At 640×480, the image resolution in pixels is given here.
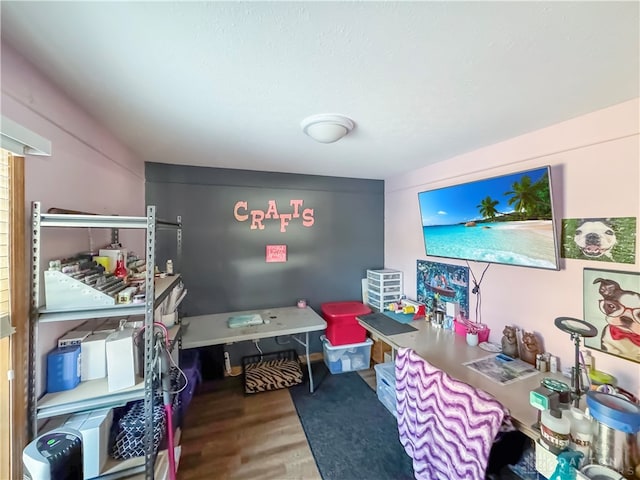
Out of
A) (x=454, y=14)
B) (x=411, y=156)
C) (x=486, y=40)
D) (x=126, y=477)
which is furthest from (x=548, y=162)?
(x=126, y=477)

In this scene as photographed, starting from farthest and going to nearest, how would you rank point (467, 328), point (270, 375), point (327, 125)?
1. point (270, 375)
2. point (467, 328)
3. point (327, 125)

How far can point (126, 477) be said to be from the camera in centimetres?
127

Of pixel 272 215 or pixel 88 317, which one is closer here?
pixel 88 317

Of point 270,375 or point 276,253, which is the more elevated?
point 276,253

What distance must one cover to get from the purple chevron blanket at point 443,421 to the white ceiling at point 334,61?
4.55ft

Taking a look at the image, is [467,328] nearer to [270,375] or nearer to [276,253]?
[270,375]

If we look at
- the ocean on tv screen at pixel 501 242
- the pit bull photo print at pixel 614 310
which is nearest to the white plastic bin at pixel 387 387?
the ocean on tv screen at pixel 501 242

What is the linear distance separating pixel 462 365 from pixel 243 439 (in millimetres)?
1651

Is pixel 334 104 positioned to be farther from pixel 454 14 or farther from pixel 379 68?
pixel 454 14

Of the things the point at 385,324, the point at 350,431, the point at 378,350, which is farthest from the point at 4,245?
the point at 378,350

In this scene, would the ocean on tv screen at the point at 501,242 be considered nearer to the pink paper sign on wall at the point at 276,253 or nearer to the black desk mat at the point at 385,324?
the black desk mat at the point at 385,324

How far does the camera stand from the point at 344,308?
2895 mm

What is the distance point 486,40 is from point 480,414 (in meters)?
1.47

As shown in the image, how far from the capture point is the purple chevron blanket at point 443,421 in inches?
43.5
